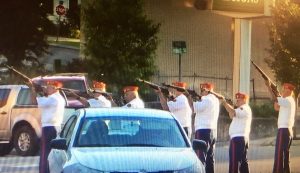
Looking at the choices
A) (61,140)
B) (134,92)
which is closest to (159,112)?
(61,140)

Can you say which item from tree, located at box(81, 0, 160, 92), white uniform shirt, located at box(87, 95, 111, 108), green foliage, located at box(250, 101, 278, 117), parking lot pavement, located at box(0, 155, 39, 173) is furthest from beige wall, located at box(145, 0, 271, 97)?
white uniform shirt, located at box(87, 95, 111, 108)

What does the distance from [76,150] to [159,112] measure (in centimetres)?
167

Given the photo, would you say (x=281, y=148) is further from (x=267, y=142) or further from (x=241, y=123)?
(x=267, y=142)

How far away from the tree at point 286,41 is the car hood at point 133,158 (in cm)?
1204

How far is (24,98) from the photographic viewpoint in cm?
1819

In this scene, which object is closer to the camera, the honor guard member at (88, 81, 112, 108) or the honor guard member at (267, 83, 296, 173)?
the honor guard member at (267, 83, 296, 173)

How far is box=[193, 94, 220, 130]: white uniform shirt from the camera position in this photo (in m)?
12.8

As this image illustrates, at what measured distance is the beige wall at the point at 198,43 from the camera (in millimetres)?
31062

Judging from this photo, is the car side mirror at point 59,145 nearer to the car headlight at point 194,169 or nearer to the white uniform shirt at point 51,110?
the car headlight at point 194,169

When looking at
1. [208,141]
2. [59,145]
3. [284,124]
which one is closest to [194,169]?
[59,145]

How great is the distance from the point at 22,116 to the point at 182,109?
595cm

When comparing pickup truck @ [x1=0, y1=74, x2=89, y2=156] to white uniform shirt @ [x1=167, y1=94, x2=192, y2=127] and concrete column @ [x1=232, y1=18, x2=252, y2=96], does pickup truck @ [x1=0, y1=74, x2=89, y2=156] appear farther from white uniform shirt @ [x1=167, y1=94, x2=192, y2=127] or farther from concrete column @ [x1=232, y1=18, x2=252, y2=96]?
concrete column @ [x1=232, y1=18, x2=252, y2=96]

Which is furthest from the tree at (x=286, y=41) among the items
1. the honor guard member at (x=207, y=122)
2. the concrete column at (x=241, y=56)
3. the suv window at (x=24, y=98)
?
the honor guard member at (x=207, y=122)

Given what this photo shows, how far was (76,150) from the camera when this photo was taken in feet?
29.9
